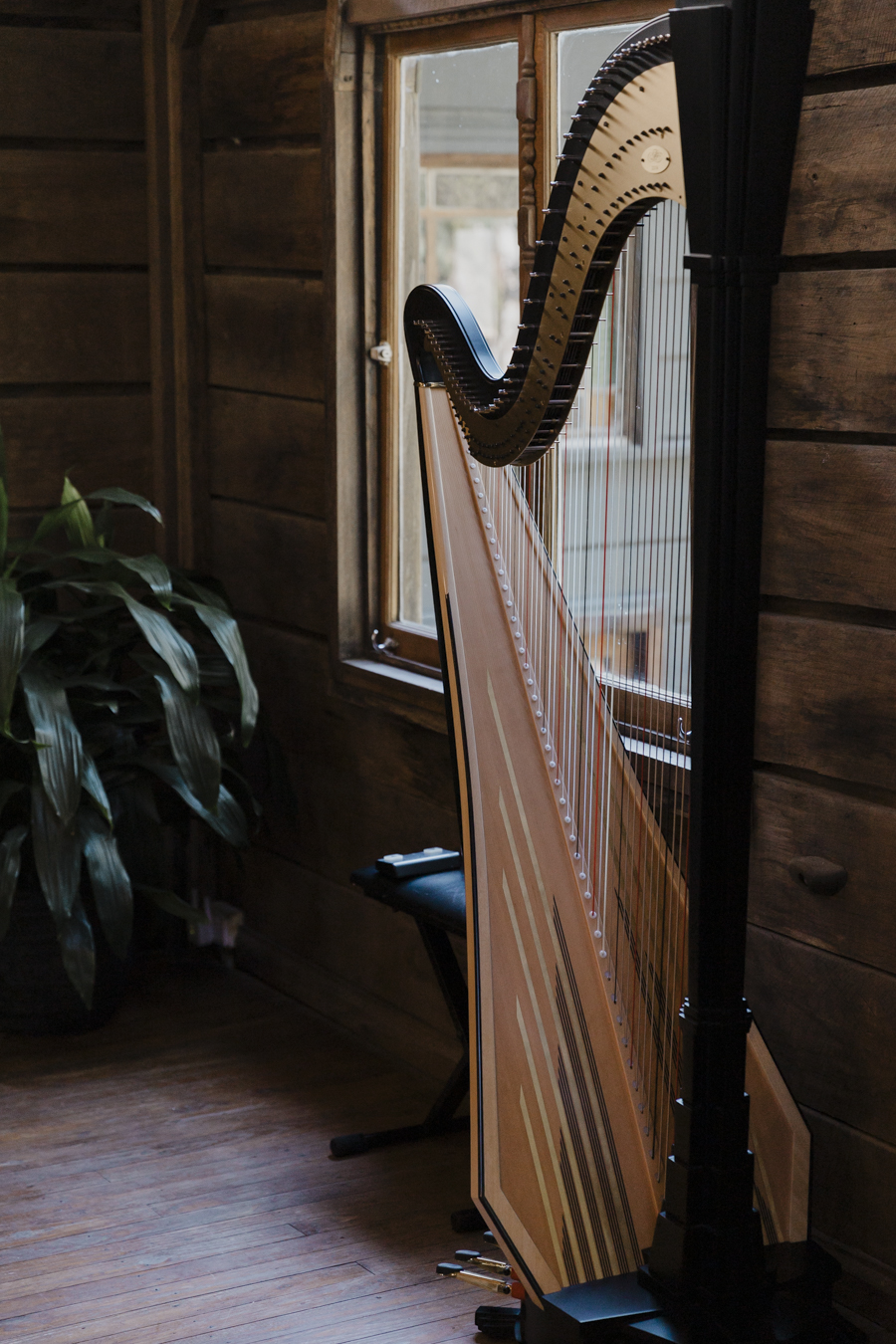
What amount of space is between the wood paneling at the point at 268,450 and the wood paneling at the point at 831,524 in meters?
1.21

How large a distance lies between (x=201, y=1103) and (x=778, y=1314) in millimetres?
1378

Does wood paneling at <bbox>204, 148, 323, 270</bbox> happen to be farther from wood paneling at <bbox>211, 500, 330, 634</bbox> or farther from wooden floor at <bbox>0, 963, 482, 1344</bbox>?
wooden floor at <bbox>0, 963, 482, 1344</bbox>

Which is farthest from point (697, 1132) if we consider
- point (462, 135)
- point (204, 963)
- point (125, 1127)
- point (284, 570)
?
point (462, 135)

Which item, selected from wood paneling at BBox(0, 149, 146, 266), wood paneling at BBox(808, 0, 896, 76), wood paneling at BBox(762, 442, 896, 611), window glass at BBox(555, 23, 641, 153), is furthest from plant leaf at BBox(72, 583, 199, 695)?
wood paneling at BBox(808, 0, 896, 76)

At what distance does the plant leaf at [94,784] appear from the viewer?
265cm

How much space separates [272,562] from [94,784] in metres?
0.63

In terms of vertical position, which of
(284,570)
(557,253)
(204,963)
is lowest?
(204,963)

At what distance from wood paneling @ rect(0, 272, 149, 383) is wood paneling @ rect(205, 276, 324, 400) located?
0.67 feet

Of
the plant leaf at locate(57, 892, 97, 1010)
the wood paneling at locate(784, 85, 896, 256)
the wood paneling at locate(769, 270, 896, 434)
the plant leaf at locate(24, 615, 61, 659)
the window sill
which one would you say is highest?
the wood paneling at locate(784, 85, 896, 256)

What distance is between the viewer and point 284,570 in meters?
3.03

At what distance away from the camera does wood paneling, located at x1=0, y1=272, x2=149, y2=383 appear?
10.4ft

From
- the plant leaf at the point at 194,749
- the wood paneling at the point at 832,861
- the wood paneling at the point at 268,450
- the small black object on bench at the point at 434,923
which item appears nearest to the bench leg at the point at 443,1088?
the small black object on bench at the point at 434,923

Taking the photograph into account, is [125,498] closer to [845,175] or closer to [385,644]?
[385,644]

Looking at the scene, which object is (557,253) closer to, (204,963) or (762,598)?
(762,598)
